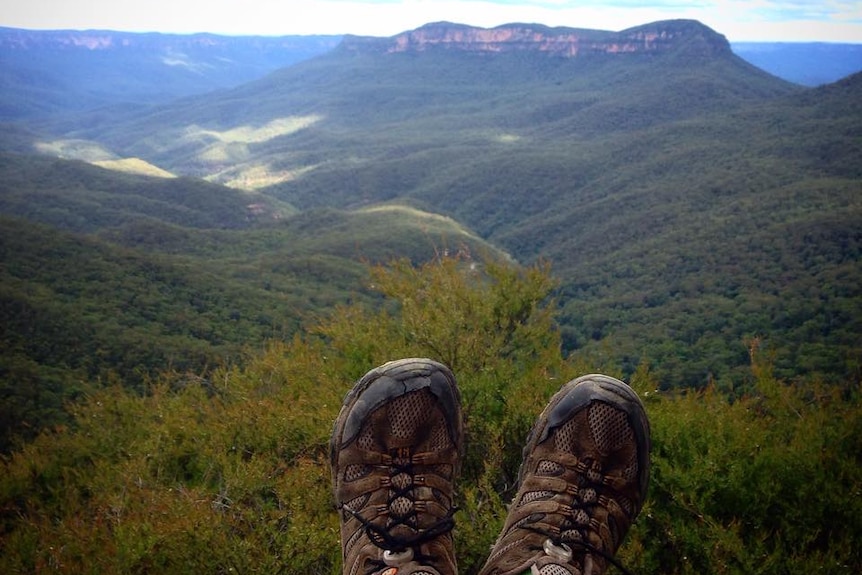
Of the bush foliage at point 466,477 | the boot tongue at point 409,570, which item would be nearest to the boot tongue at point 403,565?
the boot tongue at point 409,570

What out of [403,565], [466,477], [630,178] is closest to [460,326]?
[466,477]

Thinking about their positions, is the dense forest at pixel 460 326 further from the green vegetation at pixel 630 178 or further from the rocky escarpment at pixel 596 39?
the rocky escarpment at pixel 596 39

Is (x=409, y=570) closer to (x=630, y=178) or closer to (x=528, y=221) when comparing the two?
(x=630, y=178)

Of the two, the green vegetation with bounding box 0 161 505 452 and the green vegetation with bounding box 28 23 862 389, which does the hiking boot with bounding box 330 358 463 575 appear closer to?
the green vegetation with bounding box 28 23 862 389

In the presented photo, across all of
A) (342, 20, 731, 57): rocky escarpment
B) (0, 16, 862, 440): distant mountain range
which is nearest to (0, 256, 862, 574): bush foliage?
(0, 16, 862, 440): distant mountain range

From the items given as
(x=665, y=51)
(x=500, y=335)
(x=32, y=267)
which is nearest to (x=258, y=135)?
(x=665, y=51)

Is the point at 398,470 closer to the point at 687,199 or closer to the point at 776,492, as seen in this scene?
the point at 776,492
